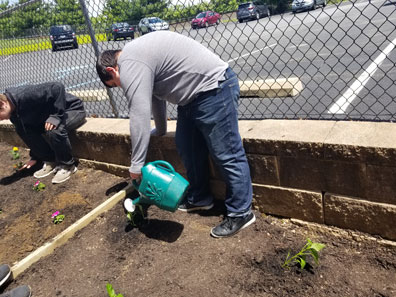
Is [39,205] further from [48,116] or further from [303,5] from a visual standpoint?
[303,5]

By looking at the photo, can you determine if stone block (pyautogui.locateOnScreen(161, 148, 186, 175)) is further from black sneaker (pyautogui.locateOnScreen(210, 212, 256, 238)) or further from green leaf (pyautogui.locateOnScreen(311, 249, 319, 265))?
green leaf (pyautogui.locateOnScreen(311, 249, 319, 265))

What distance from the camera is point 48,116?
3.83 metres

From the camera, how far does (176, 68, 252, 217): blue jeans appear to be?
2.29 m

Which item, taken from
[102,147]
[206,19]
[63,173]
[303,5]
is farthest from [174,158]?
[303,5]

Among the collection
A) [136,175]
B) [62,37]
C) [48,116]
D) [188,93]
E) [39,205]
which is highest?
[62,37]

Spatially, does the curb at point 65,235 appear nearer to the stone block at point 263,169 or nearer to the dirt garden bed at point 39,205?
the dirt garden bed at point 39,205

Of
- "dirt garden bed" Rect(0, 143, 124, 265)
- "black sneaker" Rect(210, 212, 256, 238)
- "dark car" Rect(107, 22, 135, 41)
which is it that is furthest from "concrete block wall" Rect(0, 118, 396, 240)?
"dark car" Rect(107, 22, 135, 41)

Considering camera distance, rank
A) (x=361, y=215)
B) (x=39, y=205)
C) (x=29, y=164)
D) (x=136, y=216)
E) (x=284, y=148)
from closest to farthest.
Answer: (x=361, y=215) → (x=284, y=148) → (x=136, y=216) → (x=39, y=205) → (x=29, y=164)

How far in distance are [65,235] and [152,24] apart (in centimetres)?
213

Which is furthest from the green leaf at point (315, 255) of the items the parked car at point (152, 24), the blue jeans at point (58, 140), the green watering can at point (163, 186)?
the blue jeans at point (58, 140)

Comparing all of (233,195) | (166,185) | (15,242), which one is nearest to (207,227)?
(233,195)

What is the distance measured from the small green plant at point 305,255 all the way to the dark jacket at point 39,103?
2.79 meters

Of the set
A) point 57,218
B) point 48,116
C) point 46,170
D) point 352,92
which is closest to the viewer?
point 57,218

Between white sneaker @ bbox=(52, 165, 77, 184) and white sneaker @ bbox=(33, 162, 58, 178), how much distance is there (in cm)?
18
